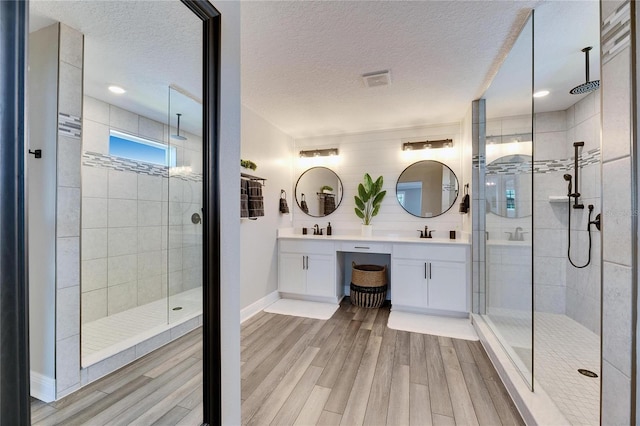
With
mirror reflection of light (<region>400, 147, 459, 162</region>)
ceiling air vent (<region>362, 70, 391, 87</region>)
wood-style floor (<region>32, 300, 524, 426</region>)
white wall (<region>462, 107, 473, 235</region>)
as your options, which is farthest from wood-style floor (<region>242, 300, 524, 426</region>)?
ceiling air vent (<region>362, 70, 391, 87</region>)

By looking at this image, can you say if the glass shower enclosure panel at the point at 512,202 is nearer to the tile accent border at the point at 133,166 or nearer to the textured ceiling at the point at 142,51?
the textured ceiling at the point at 142,51

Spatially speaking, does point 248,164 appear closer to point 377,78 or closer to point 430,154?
point 377,78

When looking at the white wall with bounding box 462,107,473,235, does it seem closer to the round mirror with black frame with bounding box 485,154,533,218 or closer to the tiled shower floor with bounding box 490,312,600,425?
the round mirror with black frame with bounding box 485,154,533,218

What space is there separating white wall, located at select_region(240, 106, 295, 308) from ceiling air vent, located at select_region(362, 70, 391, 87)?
130 centimetres

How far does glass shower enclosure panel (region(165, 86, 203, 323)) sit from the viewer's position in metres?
1.04

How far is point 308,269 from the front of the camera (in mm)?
3518

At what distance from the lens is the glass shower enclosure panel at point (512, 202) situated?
1.88 m

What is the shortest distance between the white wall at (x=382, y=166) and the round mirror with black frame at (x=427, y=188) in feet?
0.19

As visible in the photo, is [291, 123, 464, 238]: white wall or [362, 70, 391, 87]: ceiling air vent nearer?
[362, 70, 391, 87]: ceiling air vent

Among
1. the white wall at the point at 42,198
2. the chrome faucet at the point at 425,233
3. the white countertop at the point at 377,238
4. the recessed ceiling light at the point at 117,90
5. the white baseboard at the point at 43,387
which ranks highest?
the recessed ceiling light at the point at 117,90

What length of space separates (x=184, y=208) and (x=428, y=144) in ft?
10.5

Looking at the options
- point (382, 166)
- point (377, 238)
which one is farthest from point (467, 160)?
point (377, 238)

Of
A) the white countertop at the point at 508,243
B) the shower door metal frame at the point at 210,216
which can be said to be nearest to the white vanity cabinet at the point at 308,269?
the white countertop at the point at 508,243

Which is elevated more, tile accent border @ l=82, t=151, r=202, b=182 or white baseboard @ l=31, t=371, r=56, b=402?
tile accent border @ l=82, t=151, r=202, b=182
